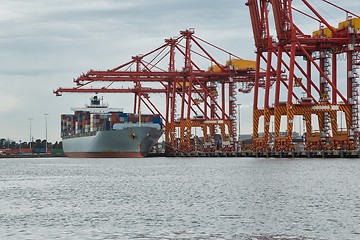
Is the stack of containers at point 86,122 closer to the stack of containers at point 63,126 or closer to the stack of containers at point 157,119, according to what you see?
the stack of containers at point 157,119

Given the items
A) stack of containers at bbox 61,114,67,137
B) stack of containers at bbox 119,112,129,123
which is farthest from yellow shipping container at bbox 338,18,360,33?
stack of containers at bbox 61,114,67,137

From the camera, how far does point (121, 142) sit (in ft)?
403

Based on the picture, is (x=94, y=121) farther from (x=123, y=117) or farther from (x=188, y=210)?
(x=188, y=210)

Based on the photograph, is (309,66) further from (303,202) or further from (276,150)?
(303,202)

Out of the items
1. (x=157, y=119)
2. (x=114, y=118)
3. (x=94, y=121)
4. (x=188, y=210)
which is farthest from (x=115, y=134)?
(x=188, y=210)

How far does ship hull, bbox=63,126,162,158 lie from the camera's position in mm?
120438

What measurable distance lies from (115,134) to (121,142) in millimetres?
2353

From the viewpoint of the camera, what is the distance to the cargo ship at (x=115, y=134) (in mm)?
Result: 121062

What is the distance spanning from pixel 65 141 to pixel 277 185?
110135 millimetres

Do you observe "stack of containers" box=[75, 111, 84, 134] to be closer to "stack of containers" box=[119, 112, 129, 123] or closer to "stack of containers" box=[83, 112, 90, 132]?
"stack of containers" box=[83, 112, 90, 132]

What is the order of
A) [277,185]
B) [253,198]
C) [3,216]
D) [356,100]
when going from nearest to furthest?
[3,216]
[253,198]
[277,185]
[356,100]

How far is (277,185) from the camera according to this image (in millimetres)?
47562

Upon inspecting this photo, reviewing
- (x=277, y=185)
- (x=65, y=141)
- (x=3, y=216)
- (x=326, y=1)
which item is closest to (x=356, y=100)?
(x=326, y=1)

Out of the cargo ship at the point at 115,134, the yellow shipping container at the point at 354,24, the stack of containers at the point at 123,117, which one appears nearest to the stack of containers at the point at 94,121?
the cargo ship at the point at 115,134
